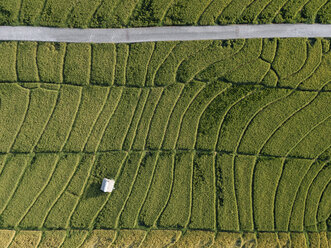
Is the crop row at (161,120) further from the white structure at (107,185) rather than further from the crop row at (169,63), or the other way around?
the white structure at (107,185)

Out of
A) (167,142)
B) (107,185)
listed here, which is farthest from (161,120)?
(107,185)

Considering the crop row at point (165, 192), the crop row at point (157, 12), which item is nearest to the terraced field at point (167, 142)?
the crop row at point (165, 192)

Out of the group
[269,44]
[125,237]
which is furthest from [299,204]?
[125,237]

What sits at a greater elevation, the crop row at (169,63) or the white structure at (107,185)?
the crop row at (169,63)

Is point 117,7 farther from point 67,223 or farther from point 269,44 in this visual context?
point 67,223

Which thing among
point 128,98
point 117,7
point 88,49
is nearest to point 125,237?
point 128,98

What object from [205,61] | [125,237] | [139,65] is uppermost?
[205,61]

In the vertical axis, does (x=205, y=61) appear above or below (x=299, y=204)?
above

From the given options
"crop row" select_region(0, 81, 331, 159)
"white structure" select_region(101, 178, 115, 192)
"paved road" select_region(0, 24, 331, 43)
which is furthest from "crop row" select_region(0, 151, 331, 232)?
"paved road" select_region(0, 24, 331, 43)
